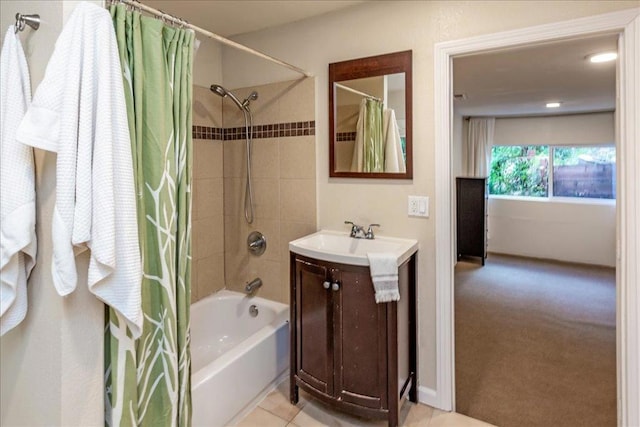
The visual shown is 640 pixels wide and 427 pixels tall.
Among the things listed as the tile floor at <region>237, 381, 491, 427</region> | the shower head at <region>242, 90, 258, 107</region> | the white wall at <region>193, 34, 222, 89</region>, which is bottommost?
the tile floor at <region>237, 381, 491, 427</region>

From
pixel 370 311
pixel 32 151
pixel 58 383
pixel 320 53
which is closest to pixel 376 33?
pixel 320 53

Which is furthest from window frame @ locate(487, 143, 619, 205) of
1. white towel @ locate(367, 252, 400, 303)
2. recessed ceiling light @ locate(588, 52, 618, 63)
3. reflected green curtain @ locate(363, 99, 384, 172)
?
white towel @ locate(367, 252, 400, 303)

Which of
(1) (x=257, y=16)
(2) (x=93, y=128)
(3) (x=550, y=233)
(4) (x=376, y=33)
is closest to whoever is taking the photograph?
(2) (x=93, y=128)

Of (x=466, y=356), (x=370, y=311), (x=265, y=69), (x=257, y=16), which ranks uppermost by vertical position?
(x=257, y=16)

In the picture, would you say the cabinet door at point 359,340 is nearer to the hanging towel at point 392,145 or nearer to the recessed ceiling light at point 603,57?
the hanging towel at point 392,145

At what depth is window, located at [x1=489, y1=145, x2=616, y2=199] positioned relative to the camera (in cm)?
541

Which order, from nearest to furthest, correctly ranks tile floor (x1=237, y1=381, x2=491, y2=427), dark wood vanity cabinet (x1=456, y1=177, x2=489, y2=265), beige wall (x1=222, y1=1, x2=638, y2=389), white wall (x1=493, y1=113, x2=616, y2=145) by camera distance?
beige wall (x1=222, y1=1, x2=638, y2=389) < tile floor (x1=237, y1=381, x2=491, y2=427) < white wall (x1=493, y1=113, x2=616, y2=145) < dark wood vanity cabinet (x1=456, y1=177, x2=489, y2=265)

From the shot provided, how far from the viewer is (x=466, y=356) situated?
2740 mm

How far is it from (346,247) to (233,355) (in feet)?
2.90

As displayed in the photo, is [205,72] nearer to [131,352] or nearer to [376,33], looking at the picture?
[376,33]

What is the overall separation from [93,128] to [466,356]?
2744 mm

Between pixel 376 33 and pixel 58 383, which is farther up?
pixel 376 33

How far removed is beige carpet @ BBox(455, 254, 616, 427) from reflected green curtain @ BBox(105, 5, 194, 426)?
1.67 m

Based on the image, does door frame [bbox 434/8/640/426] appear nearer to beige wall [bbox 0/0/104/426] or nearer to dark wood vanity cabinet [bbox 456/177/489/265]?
beige wall [bbox 0/0/104/426]
